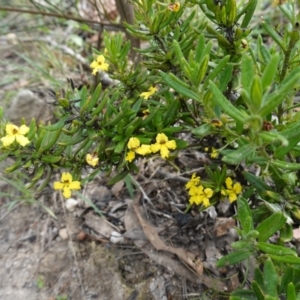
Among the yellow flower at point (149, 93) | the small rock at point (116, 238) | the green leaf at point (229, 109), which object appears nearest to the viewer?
the green leaf at point (229, 109)

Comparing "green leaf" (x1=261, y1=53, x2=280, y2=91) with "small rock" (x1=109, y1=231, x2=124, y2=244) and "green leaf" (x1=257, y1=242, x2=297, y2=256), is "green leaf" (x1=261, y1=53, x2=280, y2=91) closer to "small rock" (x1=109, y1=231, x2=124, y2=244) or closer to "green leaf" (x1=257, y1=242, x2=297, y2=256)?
"green leaf" (x1=257, y1=242, x2=297, y2=256)

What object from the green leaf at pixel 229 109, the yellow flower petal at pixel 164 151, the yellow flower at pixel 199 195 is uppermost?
the green leaf at pixel 229 109

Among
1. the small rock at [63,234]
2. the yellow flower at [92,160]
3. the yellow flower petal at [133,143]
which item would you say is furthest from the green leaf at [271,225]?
the small rock at [63,234]

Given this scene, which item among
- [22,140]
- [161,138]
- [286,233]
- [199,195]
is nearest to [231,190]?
[199,195]

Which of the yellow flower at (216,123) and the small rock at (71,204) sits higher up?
the yellow flower at (216,123)

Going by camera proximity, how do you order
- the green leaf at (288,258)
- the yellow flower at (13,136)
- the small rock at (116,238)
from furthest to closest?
the small rock at (116,238), the yellow flower at (13,136), the green leaf at (288,258)

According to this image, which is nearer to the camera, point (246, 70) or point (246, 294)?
point (246, 70)

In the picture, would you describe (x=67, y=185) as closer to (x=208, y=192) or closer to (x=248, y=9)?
(x=208, y=192)

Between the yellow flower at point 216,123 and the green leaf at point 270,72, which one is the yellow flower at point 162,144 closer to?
the yellow flower at point 216,123

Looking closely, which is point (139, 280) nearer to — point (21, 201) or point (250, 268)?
point (250, 268)
